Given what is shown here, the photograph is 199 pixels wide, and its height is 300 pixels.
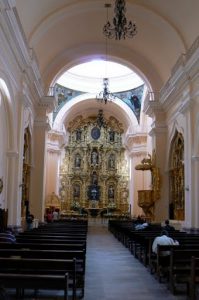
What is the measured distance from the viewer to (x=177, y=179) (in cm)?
1616

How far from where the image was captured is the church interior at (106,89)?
1248 cm

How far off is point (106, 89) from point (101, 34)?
2.42 metres

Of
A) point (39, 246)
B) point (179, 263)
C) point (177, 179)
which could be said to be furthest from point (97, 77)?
point (179, 263)

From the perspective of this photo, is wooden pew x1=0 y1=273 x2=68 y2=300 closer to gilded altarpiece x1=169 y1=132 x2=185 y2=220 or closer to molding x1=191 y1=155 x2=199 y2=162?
molding x1=191 y1=155 x2=199 y2=162

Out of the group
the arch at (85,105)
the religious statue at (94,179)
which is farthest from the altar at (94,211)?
the arch at (85,105)

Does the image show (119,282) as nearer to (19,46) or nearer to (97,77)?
(19,46)

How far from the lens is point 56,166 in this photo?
28328 millimetres

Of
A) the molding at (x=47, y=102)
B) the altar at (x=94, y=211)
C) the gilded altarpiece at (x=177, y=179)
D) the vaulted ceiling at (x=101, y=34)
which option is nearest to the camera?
the vaulted ceiling at (x=101, y=34)

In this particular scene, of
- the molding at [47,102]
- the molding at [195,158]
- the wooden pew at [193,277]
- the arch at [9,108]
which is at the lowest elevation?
the wooden pew at [193,277]

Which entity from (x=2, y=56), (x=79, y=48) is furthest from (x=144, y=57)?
(x=2, y=56)

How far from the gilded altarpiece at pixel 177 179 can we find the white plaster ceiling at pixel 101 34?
316cm

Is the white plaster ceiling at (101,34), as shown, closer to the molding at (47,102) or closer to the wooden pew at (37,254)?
the molding at (47,102)

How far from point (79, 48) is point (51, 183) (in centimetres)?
1210

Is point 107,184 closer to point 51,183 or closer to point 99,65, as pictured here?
point 51,183
